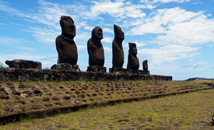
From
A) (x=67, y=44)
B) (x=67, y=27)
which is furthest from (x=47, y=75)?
(x=67, y=27)

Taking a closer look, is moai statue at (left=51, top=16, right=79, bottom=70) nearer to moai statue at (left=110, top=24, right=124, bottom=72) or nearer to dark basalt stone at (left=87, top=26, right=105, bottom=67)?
dark basalt stone at (left=87, top=26, right=105, bottom=67)

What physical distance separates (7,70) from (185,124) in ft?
20.6

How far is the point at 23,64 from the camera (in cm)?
855

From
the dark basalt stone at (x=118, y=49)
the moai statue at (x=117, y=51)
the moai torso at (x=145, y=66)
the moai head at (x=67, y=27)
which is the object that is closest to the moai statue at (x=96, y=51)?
the moai statue at (x=117, y=51)

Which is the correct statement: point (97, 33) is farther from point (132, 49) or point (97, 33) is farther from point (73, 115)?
point (73, 115)

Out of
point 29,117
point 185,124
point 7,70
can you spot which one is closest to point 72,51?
point 7,70

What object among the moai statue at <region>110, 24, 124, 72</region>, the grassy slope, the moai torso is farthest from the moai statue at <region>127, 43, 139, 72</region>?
Result: the grassy slope

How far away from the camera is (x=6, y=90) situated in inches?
246

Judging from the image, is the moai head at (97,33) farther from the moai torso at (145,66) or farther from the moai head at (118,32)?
the moai torso at (145,66)

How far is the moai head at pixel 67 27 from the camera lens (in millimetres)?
11511

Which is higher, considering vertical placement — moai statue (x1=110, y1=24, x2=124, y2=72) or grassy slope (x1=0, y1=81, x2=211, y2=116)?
moai statue (x1=110, y1=24, x2=124, y2=72)

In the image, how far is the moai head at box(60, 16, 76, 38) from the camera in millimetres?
11511

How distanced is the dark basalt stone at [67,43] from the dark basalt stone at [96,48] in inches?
67.6

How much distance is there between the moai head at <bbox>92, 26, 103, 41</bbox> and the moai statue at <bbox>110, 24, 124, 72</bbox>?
80.3 inches
